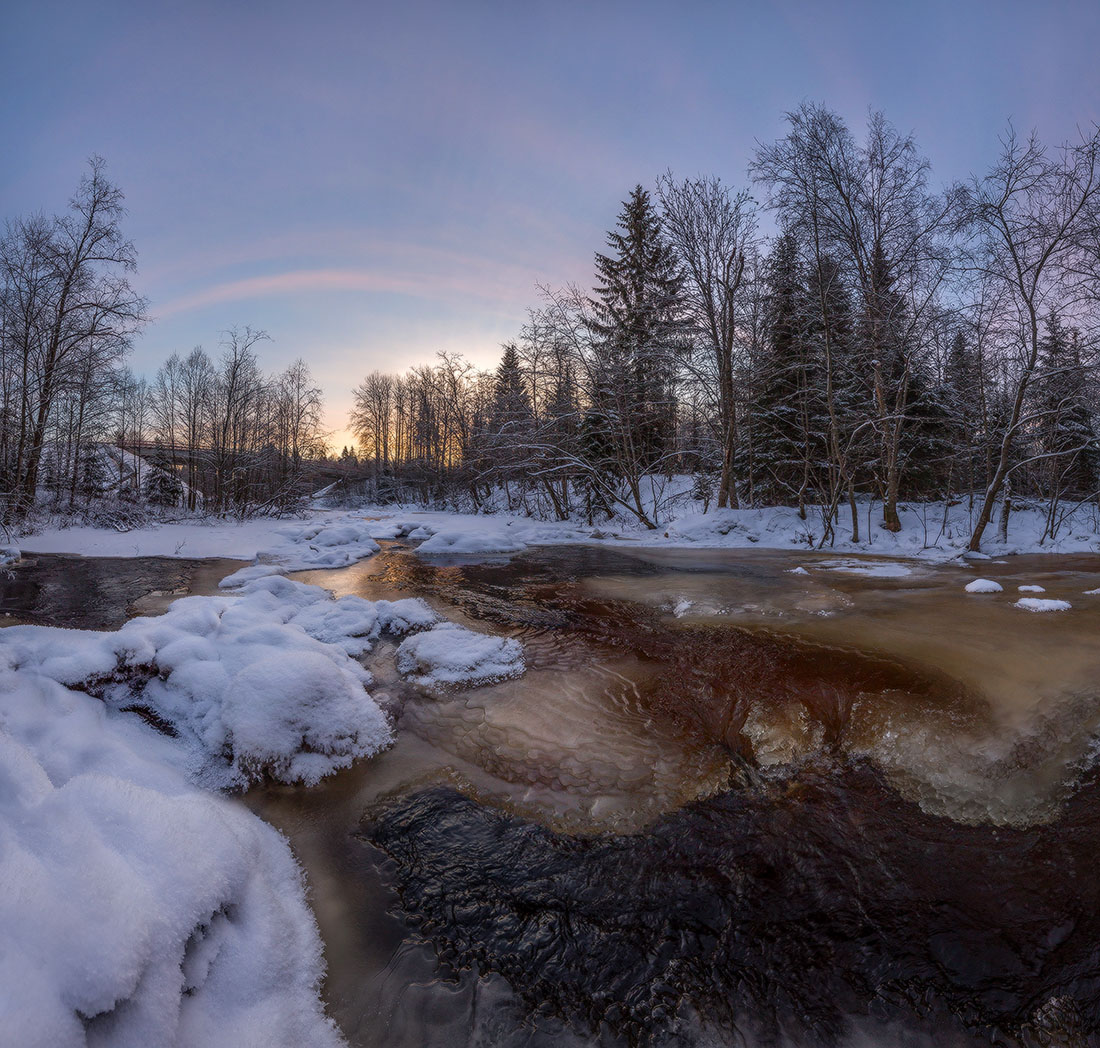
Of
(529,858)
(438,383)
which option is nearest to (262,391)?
(438,383)

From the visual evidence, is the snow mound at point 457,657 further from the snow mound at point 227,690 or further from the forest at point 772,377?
the forest at point 772,377

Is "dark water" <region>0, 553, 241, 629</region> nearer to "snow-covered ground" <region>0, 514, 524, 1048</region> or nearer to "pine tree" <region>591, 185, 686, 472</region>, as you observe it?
"snow-covered ground" <region>0, 514, 524, 1048</region>

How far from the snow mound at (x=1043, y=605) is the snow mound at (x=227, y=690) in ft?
23.3

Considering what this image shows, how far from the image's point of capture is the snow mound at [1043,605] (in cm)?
549

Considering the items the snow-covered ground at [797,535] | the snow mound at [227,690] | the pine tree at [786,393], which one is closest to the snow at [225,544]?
the snow-covered ground at [797,535]

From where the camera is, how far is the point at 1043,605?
18.2 feet

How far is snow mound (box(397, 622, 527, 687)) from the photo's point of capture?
426 cm

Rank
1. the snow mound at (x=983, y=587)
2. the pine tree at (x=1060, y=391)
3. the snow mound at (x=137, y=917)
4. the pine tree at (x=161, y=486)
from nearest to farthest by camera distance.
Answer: the snow mound at (x=137, y=917)
the snow mound at (x=983, y=587)
the pine tree at (x=1060, y=391)
the pine tree at (x=161, y=486)

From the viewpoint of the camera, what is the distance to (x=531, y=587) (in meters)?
8.12

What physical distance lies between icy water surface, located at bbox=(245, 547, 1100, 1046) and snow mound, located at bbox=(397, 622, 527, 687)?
0.68ft

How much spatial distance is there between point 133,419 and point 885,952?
48.6 metres

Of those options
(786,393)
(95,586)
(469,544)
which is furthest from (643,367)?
(95,586)

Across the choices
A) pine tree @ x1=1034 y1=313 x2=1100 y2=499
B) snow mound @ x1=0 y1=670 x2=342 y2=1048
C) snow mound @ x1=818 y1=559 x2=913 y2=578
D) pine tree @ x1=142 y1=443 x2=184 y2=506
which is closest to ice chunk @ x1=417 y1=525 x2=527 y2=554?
snow mound @ x1=818 y1=559 x2=913 y2=578

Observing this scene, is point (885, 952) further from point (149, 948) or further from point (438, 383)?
point (438, 383)
